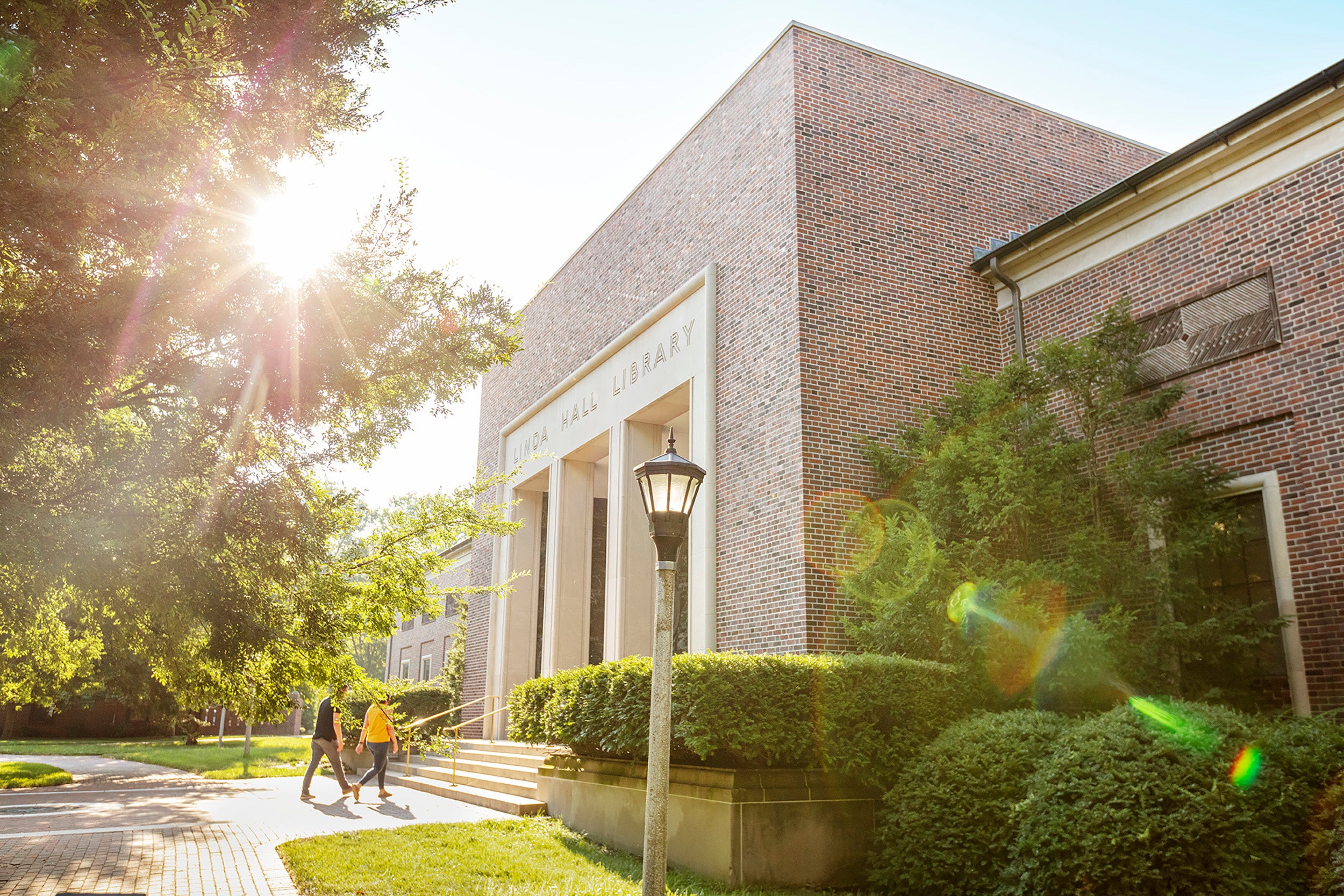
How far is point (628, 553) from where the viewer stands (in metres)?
16.2

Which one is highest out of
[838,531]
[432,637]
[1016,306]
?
[1016,306]

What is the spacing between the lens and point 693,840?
777cm

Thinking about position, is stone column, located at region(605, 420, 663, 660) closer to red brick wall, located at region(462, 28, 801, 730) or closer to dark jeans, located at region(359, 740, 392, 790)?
red brick wall, located at region(462, 28, 801, 730)

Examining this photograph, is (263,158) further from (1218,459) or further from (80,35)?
(1218,459)

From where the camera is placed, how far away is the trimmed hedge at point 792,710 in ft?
24.8

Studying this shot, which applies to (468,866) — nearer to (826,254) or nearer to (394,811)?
(394,811)

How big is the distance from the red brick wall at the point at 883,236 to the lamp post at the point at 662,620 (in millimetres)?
5015

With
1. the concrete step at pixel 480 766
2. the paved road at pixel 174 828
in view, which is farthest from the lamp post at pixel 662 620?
the concrete step at pixel 480 766

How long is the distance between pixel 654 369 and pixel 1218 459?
8.38 meters

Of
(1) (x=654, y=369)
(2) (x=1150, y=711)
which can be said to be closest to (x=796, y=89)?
(1) (x=654, y=369)

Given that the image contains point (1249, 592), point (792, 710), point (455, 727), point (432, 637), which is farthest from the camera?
point (432, 637)

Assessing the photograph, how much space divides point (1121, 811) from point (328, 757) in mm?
10301

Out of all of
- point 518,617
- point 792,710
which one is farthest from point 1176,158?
point 518,617

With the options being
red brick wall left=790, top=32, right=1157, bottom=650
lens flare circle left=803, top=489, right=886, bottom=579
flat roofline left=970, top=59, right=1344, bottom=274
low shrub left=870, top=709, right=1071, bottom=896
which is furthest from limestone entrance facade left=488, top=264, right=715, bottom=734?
low shrub left=870, top=709, right=1071, bottom=896
